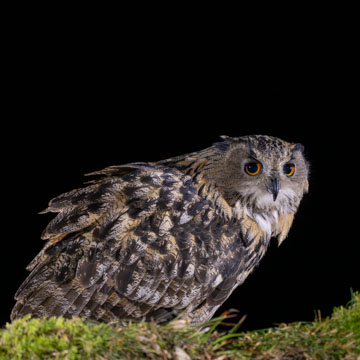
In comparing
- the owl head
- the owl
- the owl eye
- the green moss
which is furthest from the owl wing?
the green moss

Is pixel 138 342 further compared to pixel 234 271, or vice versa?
pixel 234 271

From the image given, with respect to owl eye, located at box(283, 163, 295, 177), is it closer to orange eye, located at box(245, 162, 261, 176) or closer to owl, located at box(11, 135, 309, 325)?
owl, located at box(11, 135, 309, 325)

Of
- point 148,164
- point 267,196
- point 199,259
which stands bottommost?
point 199,259

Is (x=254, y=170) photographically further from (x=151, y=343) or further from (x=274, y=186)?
(x=151, y=343)

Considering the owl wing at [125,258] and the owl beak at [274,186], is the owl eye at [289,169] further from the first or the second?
the owl wing at [125,258]

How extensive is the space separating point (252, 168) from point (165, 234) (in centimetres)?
61

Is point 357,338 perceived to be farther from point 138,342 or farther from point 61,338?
point 61,338

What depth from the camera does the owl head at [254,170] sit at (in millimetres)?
2814

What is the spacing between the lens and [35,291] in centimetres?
257

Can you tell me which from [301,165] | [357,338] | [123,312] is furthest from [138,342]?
[301,165]

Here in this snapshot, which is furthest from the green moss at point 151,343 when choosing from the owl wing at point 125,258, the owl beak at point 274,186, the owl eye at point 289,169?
the owl eye at point 289,169

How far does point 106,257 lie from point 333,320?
111 centimetres

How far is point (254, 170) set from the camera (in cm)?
283

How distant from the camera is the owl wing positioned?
2.53m
